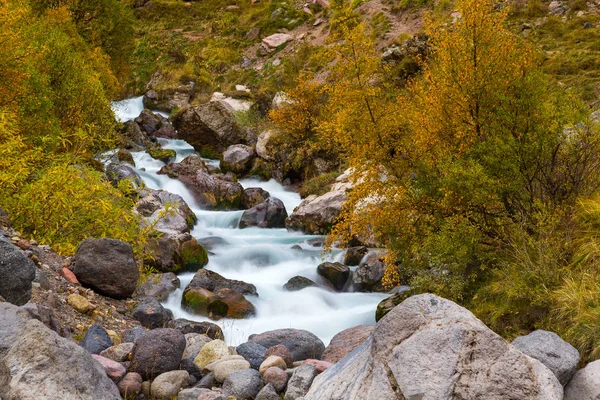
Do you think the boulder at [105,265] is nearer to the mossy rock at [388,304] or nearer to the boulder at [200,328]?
the boulder at [200,328]

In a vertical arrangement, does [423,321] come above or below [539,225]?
above

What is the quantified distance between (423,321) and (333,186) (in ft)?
55.8

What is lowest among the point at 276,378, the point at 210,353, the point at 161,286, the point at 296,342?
the point at 161,286

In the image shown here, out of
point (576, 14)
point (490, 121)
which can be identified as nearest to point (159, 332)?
point (490, 121)

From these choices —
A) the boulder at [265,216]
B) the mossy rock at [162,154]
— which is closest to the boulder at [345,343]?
the boulder at [265,216]

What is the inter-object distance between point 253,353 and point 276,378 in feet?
4.11

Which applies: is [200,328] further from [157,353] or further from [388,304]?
[388,304]

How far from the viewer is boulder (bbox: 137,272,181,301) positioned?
12820 millimetres

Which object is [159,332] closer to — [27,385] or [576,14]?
[27,385]

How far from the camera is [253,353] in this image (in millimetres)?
8234

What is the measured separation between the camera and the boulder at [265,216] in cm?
2181

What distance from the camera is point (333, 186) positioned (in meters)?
22.1

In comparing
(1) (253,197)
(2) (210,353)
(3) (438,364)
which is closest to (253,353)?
(2) (210,353)

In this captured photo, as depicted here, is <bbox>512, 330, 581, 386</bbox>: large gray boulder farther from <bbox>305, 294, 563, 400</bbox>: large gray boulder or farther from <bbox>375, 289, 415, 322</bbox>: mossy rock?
<bbox>375, 289, 415, 322</bbox>: mossy rock
